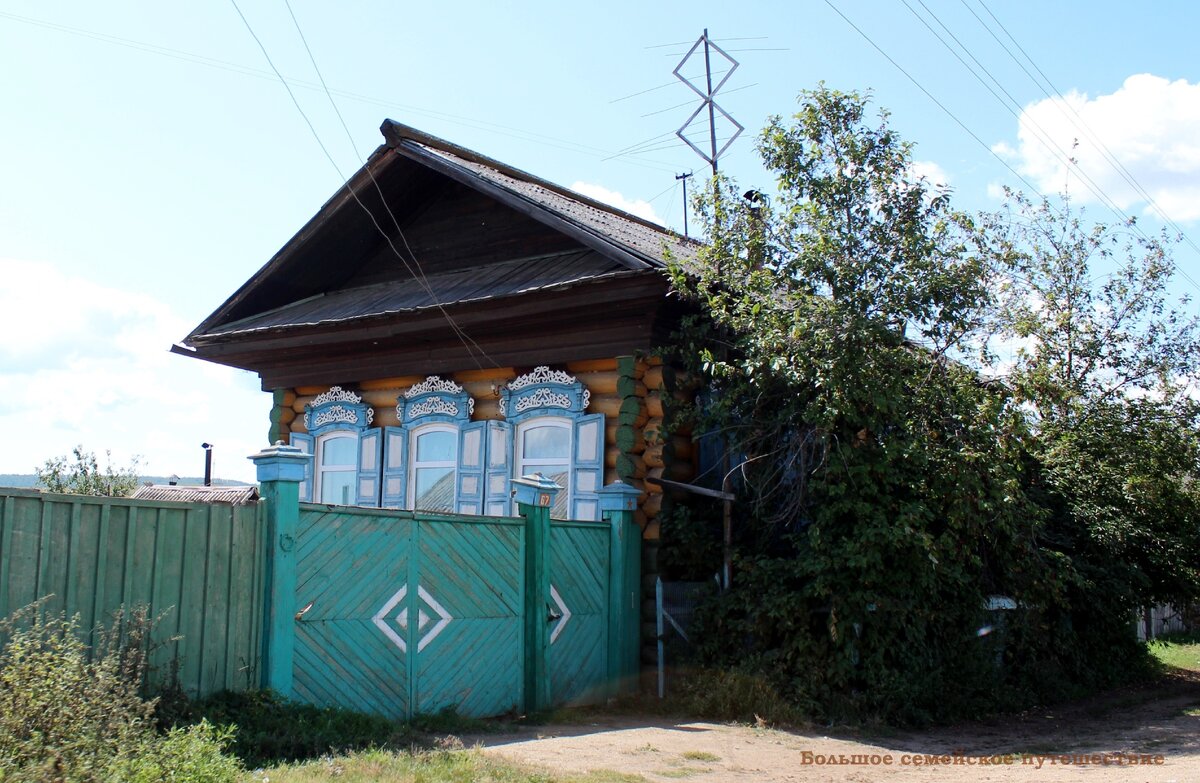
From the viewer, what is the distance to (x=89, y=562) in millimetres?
6523

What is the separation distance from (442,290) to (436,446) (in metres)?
1.82

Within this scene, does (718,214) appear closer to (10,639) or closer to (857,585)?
(857,585)

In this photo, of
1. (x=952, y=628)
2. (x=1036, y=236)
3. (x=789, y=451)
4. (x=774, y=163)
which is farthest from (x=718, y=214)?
(x=1036, y=236)

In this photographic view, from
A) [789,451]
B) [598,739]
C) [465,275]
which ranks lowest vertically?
[598,739]

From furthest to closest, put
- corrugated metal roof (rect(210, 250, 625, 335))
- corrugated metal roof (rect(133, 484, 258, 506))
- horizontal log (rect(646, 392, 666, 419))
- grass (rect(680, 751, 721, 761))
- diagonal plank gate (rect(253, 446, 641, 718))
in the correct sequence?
corrugated metal roof (rect(210, 250, 625, 335)) → horizontal log (rect(646, 392, 666, 419)) → grass (rect(680, 751, 721, 761)) → diagonal plank gate (rect(253, 446, 641, 718)) → corrugated metal roof (rect(133, 484, 258, 506))

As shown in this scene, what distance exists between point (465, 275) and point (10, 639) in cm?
776

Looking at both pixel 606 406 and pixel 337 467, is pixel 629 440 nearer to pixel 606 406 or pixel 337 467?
pixel 606 406

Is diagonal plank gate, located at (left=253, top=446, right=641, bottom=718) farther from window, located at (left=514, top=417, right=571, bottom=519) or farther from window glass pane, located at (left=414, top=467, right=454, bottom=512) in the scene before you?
window glass pane, located at (left=414, top=467, right=454, bottom=512)

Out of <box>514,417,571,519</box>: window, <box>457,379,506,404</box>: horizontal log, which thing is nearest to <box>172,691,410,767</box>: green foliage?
<box>514,417,571,519</box>: window

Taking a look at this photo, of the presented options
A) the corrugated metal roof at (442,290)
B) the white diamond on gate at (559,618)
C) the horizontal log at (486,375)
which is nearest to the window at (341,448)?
the corrugated metal roof at (442,290)

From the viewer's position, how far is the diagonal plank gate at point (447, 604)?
7.64m

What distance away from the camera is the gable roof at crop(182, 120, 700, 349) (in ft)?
37.8

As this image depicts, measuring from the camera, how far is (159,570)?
272 inches

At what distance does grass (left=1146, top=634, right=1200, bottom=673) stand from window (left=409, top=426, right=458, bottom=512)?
928 cm
